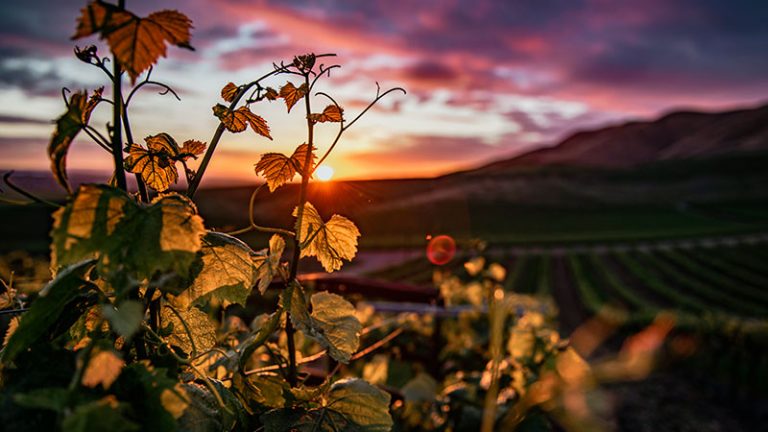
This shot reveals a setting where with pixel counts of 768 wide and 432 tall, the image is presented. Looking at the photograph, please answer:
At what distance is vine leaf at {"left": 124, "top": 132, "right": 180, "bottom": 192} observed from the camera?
2.99ft

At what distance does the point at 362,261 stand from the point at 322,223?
51.7 m

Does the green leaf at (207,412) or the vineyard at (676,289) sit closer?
the green leaf at (207,412)

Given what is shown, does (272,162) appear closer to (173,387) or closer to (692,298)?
(173,387)

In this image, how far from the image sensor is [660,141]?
16388cm

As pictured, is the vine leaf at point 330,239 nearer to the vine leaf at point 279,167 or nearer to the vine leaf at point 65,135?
the vine leaf at point 279,167

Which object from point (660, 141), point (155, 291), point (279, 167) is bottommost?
point (155, 291)

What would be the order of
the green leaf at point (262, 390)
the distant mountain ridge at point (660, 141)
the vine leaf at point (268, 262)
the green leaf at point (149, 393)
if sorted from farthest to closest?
the distant mountain ridge at point (660, 141) → the green leaf at point (262, 390) → the vine leaf at point (268, 262) → the green leaf at point (149, 393)

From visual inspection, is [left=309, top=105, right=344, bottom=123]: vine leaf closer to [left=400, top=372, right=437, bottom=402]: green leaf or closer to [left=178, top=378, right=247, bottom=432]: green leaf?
[left=178, top=378, right=247, bottom=432]: green leaf

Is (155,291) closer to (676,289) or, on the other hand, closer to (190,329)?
(190,329)

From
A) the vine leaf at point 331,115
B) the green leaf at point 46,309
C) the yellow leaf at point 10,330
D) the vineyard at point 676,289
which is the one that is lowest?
the vineyard at point 676,289

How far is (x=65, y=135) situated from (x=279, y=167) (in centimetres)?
40

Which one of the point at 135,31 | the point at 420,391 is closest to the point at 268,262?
the point at 135,31

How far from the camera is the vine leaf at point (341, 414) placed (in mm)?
878

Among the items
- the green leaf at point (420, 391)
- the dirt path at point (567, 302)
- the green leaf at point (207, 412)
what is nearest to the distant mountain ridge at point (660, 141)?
the dirt path at point (567, 302)
